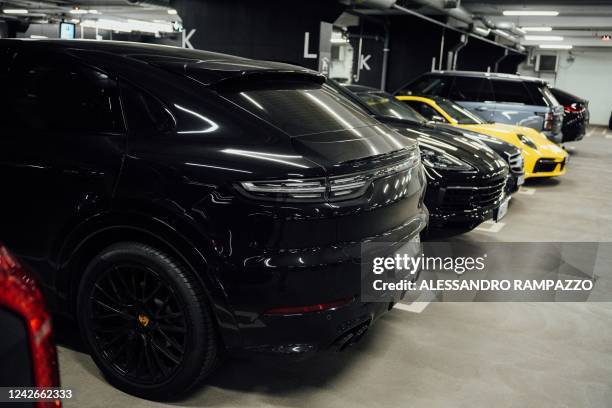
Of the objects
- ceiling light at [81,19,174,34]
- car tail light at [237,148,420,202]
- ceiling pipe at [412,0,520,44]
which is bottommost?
car tail light at [237,148,420,202]

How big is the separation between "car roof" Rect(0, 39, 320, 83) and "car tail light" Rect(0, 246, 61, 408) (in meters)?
1.45

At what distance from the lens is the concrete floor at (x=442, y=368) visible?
2.78 m

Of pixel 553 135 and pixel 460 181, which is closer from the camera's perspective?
pixel 460 181

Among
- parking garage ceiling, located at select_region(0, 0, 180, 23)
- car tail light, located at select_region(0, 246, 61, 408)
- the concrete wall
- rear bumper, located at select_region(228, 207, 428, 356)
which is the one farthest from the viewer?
Answer: the concrete wall

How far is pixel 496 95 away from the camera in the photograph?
10445 millimetres

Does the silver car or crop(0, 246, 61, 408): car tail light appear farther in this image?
the silver car

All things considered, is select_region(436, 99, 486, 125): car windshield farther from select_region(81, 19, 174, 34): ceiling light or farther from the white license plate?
select_region(81, 19, 174, 34): ceiling light

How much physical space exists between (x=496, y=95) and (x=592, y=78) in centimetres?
2215

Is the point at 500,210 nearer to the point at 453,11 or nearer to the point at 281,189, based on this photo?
the point at 281,189

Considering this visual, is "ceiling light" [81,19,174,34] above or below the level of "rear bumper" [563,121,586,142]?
above

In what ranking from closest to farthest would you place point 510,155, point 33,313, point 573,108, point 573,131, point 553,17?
point 33,313 → point 510,155 → point 573,131 → point 573,108 → point 553,17

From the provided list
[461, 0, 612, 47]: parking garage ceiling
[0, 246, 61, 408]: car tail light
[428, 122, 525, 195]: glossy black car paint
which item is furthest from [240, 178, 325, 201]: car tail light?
[461, 0, 612, 47]: parking garage ceiling

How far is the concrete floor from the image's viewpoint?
9.11 feet

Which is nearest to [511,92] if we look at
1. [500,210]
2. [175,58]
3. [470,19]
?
[500,210]
